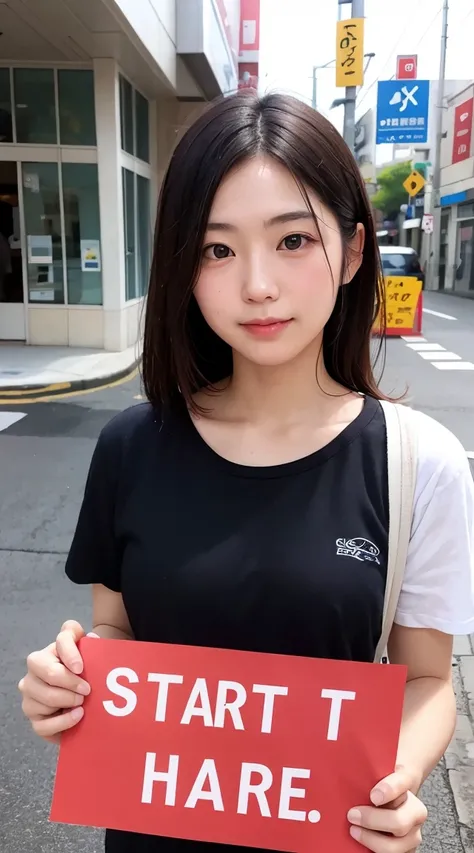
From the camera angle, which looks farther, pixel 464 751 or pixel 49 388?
pixel 49 388

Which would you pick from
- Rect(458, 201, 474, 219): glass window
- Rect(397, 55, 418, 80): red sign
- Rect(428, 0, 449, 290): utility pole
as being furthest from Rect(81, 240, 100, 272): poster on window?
Rect(428, 0, 449, 290): utility pole

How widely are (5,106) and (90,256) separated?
7.50 feet

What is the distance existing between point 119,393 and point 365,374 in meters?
7.12

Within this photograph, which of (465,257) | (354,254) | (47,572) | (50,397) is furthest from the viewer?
(465,257)

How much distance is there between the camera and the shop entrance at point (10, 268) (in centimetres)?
1091

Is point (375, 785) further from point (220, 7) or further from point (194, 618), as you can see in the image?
point (220, 7)

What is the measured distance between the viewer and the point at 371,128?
51469 mm

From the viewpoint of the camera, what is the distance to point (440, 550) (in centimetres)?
112

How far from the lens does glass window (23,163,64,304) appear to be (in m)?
10.7

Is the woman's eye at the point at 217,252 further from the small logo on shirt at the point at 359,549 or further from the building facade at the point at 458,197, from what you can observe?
the building facade at the point at 458,197

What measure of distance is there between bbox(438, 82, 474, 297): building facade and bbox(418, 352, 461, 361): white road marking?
15.0 metres

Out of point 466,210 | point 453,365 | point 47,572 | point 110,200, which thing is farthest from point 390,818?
point 466,210

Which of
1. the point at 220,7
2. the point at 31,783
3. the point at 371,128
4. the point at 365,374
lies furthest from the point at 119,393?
the point at 371,128

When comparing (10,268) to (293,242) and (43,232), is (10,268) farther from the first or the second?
(293,242)
